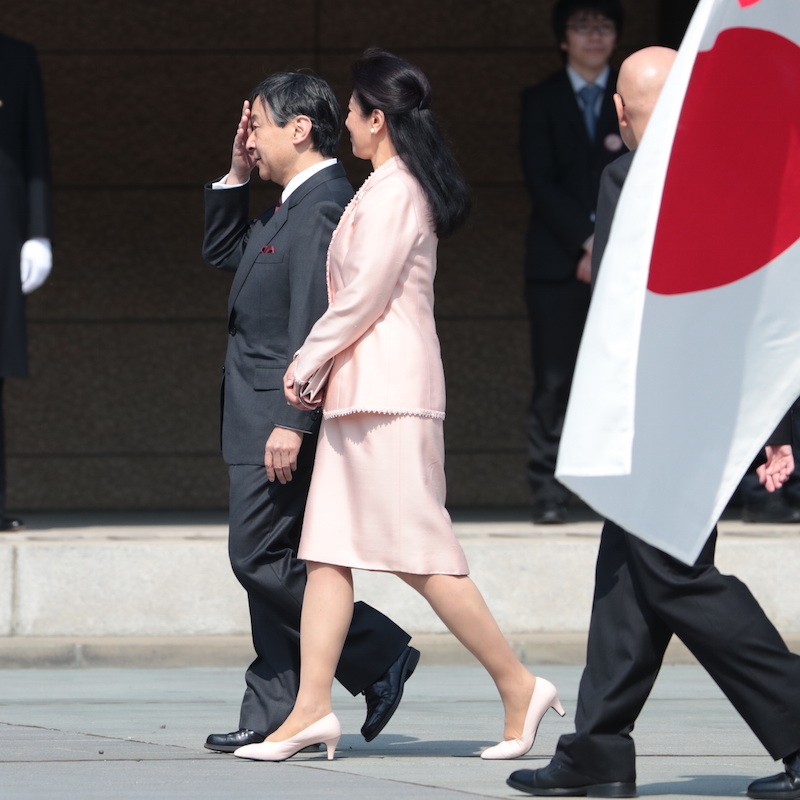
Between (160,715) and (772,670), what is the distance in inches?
92.4

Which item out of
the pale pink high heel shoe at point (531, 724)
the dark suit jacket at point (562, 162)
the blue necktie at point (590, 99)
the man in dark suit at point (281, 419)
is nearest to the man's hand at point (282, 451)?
the man in dark suit at point (281, 419)

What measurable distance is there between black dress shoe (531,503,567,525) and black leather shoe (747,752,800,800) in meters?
3.87

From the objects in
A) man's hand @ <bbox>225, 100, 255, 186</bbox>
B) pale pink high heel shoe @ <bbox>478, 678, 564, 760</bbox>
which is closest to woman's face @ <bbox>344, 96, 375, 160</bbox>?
man's hand @ <bbox>225, 100, 255, 186</bbox>

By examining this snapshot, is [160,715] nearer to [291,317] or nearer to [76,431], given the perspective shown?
[291,317]

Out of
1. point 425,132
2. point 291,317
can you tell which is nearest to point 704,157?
point 425,132

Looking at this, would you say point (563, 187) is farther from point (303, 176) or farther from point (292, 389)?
point (292, 389)

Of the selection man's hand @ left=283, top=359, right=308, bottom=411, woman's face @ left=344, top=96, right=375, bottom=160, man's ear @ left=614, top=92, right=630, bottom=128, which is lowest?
man's hand @ left=283, top=359, right=308, bottom=411

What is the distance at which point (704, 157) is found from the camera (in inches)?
155

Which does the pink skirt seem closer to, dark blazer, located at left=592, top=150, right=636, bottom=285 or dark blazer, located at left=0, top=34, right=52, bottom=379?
dark blazer, located at left=592, top=150, right=636, bottom=285

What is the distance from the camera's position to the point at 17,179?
7613mm

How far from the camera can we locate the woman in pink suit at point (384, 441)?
180 inches

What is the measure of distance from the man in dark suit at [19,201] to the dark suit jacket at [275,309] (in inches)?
112

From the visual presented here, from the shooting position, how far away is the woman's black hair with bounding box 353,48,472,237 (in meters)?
4.66

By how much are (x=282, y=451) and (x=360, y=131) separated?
0.83 m
